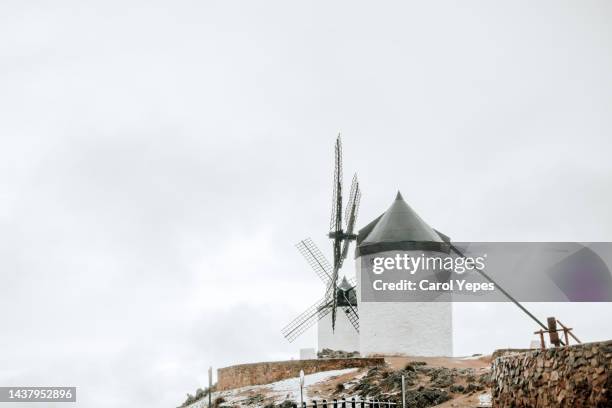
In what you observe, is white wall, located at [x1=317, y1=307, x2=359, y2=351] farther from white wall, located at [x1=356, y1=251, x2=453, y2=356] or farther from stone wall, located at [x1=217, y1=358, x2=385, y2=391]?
stone wall, located at [x1=217, y1=358, x2=385, y2=391]

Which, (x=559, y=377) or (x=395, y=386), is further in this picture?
(x=395, y=386)

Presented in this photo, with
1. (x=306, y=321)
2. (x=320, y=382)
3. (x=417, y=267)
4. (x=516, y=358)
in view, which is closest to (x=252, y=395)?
(x=320, y=382)

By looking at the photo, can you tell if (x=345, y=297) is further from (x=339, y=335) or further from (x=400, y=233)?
(x=400, y=233)

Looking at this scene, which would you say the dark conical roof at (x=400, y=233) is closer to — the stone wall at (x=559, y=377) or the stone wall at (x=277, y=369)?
the stone wall at (x=277, y=369)

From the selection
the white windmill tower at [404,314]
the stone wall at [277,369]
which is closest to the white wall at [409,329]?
the white windmill tower at [404,314]

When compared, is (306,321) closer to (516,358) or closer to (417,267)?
(417,267)

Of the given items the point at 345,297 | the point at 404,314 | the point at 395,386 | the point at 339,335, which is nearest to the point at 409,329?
the point at 404,314

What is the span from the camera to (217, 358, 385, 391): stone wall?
30.0 metres

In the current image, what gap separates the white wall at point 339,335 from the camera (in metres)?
38.4

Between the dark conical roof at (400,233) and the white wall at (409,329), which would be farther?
the dark conical roof at (400,233)

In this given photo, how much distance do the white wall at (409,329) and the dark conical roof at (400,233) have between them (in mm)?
2213

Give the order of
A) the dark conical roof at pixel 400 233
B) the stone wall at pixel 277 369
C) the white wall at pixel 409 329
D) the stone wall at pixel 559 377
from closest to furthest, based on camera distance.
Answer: the stone wall at pixel 559 377 < the stone wall at pixel 277 369 < the white wall at pixel 409 329 < the dark conical roof at pixel 400 233

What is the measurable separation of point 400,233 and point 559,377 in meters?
22.8

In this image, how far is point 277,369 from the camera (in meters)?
31.3
